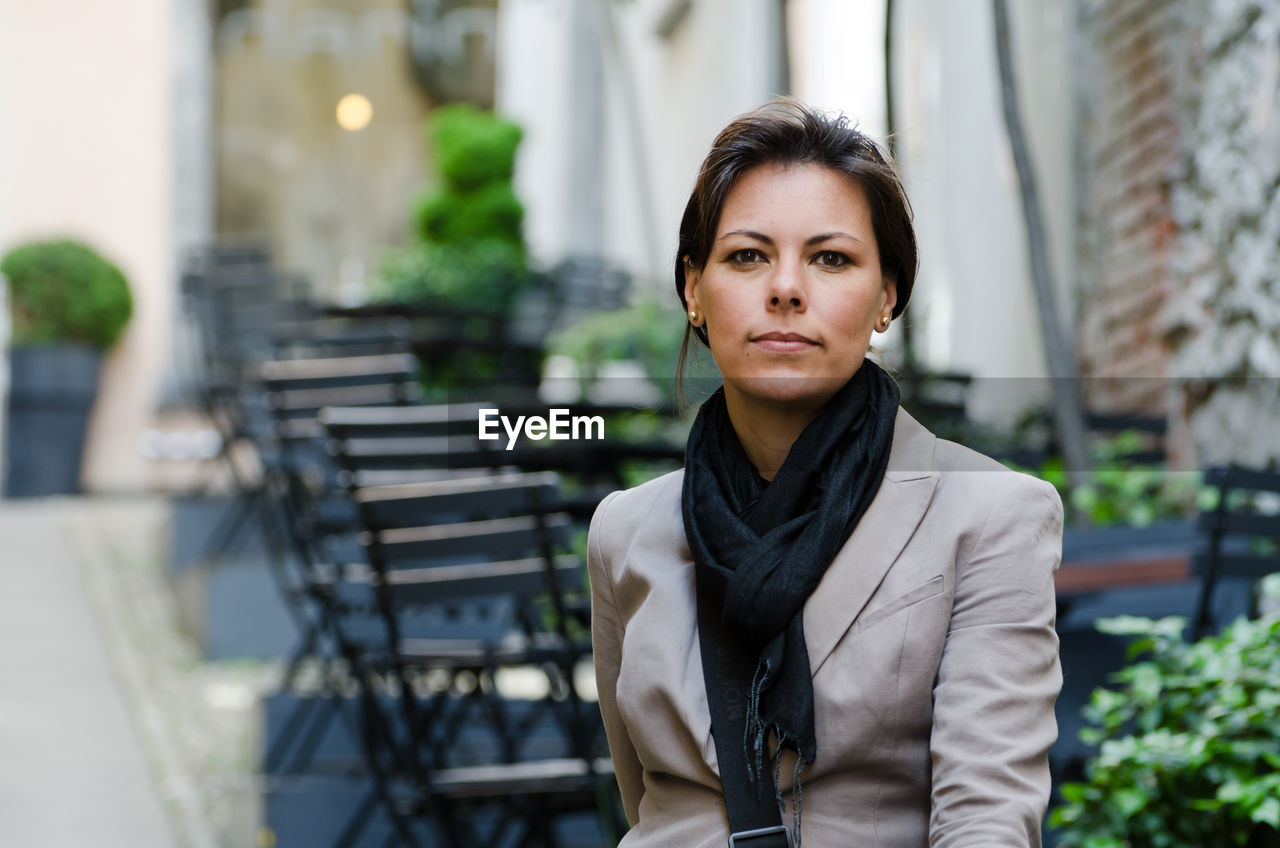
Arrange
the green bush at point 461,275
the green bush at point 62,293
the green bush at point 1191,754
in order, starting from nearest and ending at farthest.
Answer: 1. the green bush at point 1191,754
2. the green bush at point 461,275
3. the green bush at point 62,293

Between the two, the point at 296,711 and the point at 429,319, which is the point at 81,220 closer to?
the point at 429,319

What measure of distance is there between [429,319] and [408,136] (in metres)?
5.09

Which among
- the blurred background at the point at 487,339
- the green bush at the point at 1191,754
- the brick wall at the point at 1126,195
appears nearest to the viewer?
the green bush at the point at 1191,754

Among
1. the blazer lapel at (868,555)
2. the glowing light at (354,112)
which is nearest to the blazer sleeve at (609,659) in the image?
the blazer lapel at (868,555)

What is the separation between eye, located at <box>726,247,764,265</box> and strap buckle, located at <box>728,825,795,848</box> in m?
0.45

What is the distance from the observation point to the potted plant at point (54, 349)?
10781 millimetres

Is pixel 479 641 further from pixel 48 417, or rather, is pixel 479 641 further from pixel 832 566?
pixel 48 417

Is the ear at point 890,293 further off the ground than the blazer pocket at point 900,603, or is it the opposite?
the ear at point 890,293

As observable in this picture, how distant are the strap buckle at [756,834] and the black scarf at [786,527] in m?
0.05

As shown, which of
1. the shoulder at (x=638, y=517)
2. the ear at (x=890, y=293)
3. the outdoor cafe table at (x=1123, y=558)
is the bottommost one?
Answer: the outdoor cafe table at (x=1123, y=558)

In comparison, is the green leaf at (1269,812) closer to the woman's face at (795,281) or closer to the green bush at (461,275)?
the woman's face at (795,281)

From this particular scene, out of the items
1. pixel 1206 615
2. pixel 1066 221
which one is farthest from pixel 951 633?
pixel 1066 221

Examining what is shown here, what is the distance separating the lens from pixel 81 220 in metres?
11.6

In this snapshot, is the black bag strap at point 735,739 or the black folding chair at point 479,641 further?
the black folding chair at point 479,641
